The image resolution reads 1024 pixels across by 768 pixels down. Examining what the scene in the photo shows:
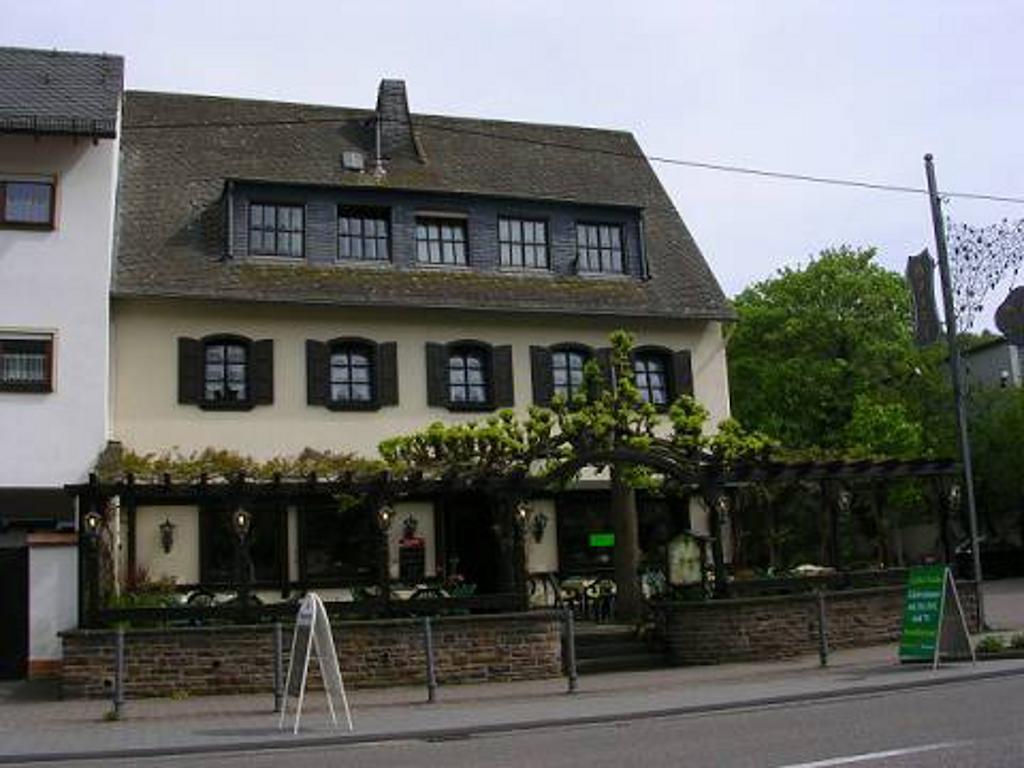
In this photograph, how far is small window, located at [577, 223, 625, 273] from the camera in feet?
92.7

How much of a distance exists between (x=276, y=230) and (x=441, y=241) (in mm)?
3513

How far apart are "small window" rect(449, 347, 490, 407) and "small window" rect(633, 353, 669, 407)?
3435mm

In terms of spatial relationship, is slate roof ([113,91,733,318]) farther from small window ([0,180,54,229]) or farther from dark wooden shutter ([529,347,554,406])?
small window ([0,180,54,229])

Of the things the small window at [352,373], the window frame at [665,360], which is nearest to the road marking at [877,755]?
the small window at [352,373]

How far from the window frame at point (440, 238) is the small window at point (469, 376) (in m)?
1.90

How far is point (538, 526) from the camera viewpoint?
26234mm

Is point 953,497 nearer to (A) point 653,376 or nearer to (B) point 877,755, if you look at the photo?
(A) point 653,376

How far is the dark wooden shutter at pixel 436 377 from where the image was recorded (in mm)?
25766

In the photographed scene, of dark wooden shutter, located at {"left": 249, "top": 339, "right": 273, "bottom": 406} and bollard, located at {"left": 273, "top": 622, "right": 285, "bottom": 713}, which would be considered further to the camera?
dark wooden shutter, located at {"left": 249, "top": 339, "right": 273, "bottom": 406}

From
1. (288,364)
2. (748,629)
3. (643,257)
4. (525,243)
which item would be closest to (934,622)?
(748,629)

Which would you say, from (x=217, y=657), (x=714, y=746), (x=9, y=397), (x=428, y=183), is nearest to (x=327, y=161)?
(x=428, y=183)

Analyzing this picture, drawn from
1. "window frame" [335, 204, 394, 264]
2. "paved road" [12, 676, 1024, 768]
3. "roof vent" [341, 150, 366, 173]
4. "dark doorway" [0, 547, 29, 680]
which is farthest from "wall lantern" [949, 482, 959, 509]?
"dark doorway" [0, 547, 29, 680]

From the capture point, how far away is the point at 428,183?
27.4 metres

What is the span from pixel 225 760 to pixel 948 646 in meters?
10.3
